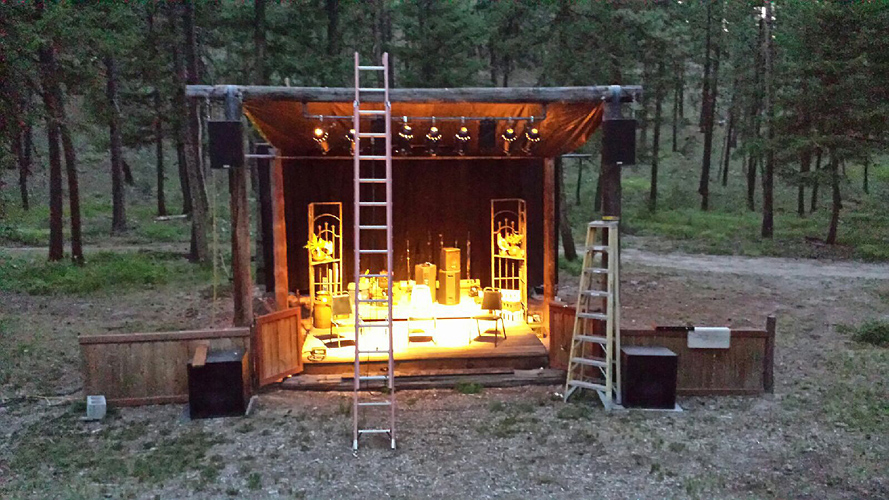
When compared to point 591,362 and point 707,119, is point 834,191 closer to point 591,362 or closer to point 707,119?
point 707,119

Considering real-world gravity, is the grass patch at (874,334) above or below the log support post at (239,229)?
below

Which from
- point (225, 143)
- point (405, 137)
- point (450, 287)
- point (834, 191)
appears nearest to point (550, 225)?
point (450, 287)

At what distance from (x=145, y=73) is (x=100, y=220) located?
10729 millimetres

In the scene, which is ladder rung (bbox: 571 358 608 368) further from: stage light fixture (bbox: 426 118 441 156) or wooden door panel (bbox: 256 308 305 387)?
wooden door panel (bbox: 256 308 305 387)

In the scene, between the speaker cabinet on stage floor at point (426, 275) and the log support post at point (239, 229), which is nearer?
the log support post at point (239, 229)

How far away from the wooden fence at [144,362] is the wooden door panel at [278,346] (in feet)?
0.91

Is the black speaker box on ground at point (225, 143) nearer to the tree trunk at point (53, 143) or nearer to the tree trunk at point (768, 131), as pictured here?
the tree trunk at point (53, 143)

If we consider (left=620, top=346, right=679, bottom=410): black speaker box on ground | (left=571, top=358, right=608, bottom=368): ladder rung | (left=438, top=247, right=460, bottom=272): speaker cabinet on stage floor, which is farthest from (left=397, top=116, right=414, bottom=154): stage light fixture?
(left=620, top=346, right=679, bottom=410): black speaker box on ground

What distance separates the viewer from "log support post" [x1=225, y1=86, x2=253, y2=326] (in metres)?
7.06

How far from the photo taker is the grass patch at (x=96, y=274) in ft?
43.8

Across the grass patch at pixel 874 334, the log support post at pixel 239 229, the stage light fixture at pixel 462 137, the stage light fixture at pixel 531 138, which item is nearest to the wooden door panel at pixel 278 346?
the log support post at pixel 239 229

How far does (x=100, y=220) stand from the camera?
2445 cm

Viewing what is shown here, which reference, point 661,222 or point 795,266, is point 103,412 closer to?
point 795,266

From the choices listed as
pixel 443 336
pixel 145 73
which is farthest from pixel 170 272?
pixel 443 336
